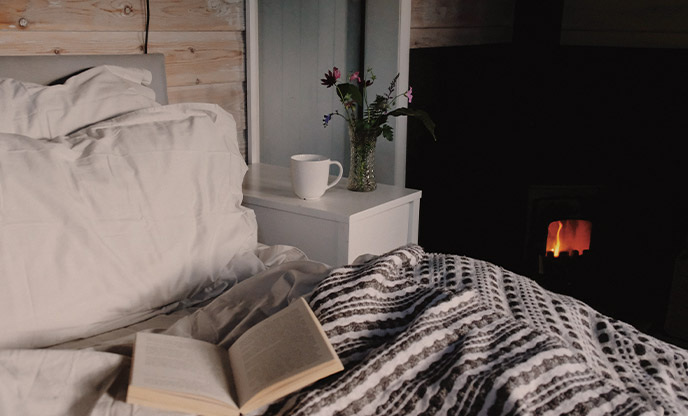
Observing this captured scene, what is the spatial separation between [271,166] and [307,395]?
172cm

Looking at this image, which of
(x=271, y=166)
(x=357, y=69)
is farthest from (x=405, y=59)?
(x=271, y=166)

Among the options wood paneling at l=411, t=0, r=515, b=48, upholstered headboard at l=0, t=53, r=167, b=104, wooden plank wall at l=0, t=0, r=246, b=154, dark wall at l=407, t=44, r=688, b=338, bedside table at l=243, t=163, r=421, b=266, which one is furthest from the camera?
wood paneling at l=411, t=0, r=515, b=48

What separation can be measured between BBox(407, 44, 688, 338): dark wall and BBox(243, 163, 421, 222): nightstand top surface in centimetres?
47

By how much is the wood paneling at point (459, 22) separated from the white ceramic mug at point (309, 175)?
839mm

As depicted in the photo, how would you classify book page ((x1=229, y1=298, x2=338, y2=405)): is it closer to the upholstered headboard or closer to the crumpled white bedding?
the crumpled white bedding

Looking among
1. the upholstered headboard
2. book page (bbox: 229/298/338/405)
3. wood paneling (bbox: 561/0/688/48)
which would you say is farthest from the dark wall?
book page (bbox: 229/298/338/405)

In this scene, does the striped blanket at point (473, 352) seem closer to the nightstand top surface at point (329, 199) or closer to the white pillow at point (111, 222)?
the white pillow at point (111, 222)

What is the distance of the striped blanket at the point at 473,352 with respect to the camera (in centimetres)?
88

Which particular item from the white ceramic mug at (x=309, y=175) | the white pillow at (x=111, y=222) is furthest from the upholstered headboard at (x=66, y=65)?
the white ceramic mug at (x=309, y=175)

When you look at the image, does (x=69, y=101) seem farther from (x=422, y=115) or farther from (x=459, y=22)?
(x=459, y=22)

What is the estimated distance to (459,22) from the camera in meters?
2.81

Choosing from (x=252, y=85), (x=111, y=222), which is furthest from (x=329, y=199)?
(x=111, y=222)

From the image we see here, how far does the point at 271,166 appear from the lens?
254cm

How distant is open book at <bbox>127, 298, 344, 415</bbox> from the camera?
0.89 meters
